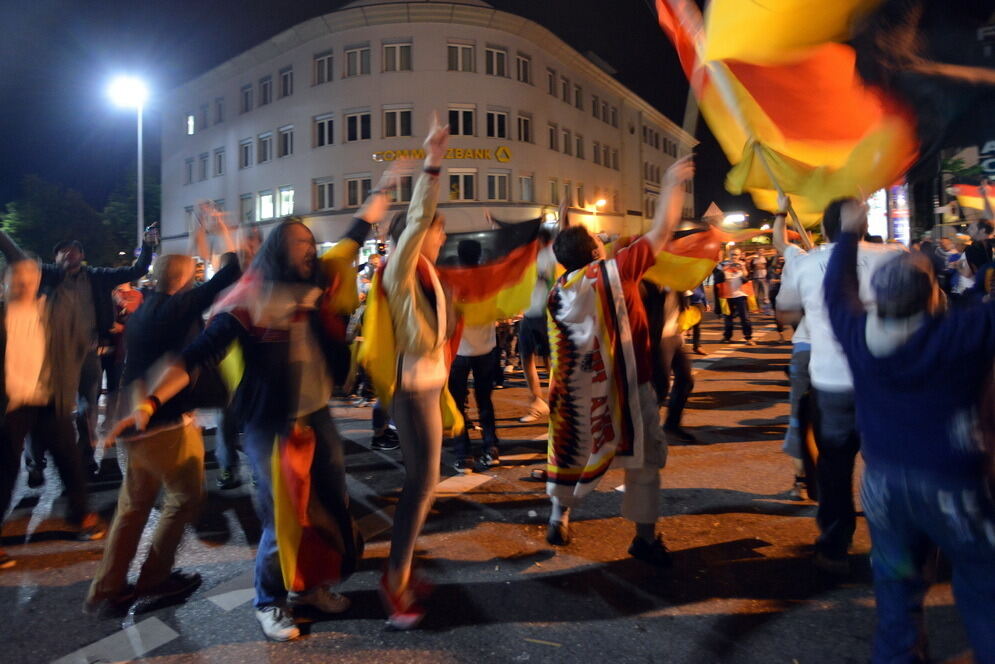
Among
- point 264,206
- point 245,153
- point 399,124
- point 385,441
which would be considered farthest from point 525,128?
point 385,441

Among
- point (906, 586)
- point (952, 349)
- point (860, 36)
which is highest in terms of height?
point (860, 36)

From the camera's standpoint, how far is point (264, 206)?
36.2 metres

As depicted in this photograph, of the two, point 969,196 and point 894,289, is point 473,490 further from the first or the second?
point 969,196

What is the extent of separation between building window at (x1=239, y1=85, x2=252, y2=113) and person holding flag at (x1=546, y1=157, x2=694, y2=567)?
126 ft

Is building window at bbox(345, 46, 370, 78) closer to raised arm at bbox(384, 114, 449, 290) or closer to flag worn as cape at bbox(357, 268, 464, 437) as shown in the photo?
raised arm at bbox(384, 114, 449, 290)

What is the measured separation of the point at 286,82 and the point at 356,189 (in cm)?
796

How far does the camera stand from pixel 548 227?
20.6 ft

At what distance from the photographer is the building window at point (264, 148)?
118 ft

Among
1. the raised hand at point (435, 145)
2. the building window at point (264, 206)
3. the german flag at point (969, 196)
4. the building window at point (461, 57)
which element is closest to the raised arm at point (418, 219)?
the raised hand at point (435, 145)

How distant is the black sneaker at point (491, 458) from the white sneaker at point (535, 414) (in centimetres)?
140

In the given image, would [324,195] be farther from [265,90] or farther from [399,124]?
[265,90]

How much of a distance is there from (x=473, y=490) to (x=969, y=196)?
312 inches

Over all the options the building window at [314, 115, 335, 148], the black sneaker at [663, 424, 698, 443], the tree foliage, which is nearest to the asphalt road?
the black sneaker at [663, 424, 698, 443]

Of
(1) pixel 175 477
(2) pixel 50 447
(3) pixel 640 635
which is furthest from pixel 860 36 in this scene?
(2) pixel 50 447
